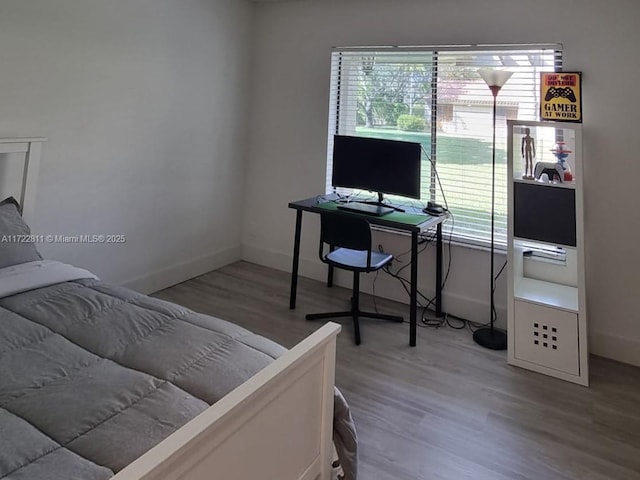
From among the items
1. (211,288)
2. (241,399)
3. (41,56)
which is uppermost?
(41,56)

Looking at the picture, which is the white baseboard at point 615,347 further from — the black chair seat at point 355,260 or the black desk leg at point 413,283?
the black chair seat at point 355,260

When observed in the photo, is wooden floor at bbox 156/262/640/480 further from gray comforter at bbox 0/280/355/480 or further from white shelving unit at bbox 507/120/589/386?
gray comforter at bbox 0/280/355/480

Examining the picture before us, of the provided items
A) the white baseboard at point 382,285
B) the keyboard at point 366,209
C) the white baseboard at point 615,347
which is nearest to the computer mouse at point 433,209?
the keyboard at point 366,209

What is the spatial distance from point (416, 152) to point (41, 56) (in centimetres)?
240

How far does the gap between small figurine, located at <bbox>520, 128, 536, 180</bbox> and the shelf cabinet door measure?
0.83 meters

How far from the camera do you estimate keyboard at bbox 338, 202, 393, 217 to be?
3020 millimetres

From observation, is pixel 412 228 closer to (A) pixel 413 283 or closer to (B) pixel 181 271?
(A) pixel 413 283

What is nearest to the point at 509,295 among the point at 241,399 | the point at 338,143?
the point at 338,143

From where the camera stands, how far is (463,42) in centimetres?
314

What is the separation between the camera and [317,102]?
3.85 m

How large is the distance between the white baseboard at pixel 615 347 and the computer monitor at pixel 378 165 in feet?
4.85

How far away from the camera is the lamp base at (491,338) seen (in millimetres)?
2919

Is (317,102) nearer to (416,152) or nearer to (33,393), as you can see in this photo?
(416,152)

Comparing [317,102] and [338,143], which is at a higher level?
[317,102]
